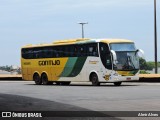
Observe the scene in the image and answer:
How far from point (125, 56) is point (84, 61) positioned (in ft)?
9.84

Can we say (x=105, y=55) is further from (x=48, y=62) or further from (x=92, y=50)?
(x=48, y=62)

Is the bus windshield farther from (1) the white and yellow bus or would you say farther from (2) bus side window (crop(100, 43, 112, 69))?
(2) bus side window (crop(100, 43, 112, 69))

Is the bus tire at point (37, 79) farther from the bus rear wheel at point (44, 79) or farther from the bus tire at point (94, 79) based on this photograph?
the bus tire at point (94, 79)

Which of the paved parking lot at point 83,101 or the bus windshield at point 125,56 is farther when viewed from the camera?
the bus windshield at point 125,56

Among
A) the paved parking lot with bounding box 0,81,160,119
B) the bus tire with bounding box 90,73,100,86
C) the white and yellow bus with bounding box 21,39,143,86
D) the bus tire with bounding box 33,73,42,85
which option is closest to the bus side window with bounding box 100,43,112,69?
the white and yellow bus with bounding box 21,39,143,86

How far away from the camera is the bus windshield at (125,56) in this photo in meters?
32.4

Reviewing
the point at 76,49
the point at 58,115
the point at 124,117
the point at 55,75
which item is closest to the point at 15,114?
the point at 58,115

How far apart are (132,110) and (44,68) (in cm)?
2421

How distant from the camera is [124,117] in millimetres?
12812

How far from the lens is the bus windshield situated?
3238 cm

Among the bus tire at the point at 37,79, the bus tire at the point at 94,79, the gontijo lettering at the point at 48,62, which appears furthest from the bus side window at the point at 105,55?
the bus tire at the point at 37,79

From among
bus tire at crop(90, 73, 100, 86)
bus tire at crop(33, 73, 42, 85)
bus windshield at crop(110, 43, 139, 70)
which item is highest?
bus windshield at crop(110, 43, 139, 70)

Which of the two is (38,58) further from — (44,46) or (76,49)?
(76,49)

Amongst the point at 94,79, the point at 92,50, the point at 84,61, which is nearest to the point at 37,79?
the point at 84,61
